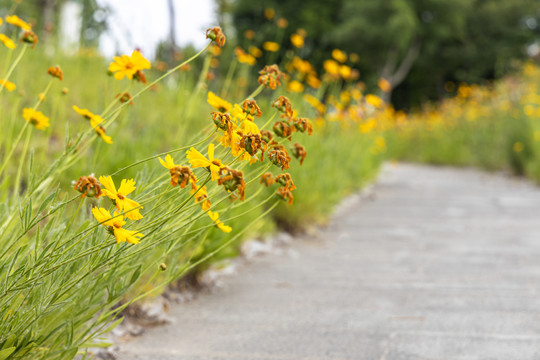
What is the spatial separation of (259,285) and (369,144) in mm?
3846

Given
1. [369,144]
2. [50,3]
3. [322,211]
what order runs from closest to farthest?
[322,211]
[369,144]
[50,3]

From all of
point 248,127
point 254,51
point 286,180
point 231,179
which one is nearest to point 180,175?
point 231,179

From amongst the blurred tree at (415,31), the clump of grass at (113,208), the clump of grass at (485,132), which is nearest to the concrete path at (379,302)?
the clump of grass at (113,208)

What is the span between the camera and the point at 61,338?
1.18 meters

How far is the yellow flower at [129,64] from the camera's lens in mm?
1292

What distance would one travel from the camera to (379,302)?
207 cm

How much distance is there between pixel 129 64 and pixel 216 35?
259 mm

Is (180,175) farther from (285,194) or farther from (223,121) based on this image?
(285,194)

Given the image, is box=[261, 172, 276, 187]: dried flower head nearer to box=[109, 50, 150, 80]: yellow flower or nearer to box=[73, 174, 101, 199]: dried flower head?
box=[109, 50, 150, 80]: yellow flower

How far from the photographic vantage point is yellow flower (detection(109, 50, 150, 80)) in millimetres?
1292

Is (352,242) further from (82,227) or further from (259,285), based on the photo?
(82,227)

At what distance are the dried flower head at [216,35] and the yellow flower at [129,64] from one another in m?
0.18

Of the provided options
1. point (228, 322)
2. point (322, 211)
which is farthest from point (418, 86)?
point (228, 322)

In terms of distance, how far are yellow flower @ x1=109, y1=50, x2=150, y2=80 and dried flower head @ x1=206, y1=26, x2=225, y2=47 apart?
184 millimetres
